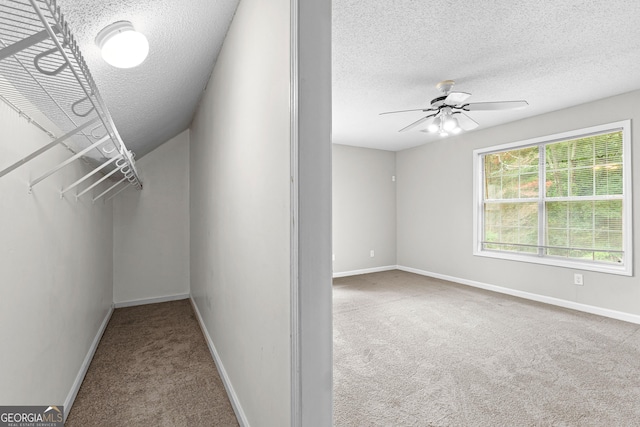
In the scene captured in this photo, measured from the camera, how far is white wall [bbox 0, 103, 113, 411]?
1182 mm

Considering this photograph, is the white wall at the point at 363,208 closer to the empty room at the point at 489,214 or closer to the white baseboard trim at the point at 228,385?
the empty room at the point at 489,214

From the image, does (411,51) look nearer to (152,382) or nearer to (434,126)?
(434,126)

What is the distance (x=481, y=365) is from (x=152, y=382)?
2.44 m

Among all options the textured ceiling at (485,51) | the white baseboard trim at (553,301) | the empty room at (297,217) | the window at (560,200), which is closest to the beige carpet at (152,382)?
the empty room at (297,217)

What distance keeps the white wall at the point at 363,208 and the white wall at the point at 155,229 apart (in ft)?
8.14

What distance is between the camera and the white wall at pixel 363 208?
552 cm

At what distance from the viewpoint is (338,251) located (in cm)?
548

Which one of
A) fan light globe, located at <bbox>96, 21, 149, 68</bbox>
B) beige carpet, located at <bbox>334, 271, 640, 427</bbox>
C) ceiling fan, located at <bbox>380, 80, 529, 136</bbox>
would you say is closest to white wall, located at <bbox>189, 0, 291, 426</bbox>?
fan light globe, located at <bbox>96, 21, 149, 68</bbox>

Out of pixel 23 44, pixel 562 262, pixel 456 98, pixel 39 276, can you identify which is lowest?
pixel 562 262

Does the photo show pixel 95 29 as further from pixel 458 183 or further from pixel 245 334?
pixel 458 183

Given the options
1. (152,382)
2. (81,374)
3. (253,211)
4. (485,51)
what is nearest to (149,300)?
(81,374)

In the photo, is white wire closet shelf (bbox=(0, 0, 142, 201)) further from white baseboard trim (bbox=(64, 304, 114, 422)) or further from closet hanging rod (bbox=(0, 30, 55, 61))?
white baseboard trim (bbox=(64, 304, 114, 422))

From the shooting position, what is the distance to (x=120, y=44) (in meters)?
1.16

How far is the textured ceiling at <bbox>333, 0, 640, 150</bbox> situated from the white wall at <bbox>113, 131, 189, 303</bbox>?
7.82ft
